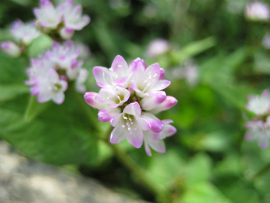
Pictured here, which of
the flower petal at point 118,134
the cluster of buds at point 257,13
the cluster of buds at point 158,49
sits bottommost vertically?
the flower petal at point 118,134

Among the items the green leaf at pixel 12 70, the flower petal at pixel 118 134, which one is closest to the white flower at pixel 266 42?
the flower petal at pixel 118 134

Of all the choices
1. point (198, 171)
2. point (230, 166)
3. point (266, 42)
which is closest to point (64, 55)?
point (198, 171)

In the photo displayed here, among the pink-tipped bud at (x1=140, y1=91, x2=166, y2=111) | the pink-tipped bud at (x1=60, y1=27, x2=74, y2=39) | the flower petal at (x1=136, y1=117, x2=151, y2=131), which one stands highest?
the pink-tipped bud at (x1=60, y1=27, x2=74, y2=39)

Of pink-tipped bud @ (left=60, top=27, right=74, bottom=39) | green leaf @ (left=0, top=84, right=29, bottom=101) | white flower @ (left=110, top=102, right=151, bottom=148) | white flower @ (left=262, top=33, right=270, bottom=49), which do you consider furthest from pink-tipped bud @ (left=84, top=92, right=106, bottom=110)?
white flower @ (left=262, top=33, right=270, bottom=49)

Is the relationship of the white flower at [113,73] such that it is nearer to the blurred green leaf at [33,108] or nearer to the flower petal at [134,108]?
the flower petal at [134,108]

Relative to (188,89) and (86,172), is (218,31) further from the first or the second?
(86,172)

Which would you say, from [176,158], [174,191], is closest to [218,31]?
[176,158]

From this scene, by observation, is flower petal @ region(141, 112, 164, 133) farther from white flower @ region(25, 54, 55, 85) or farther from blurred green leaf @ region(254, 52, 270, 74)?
blurred green leaf @ region(254, 52, 270, 74)
